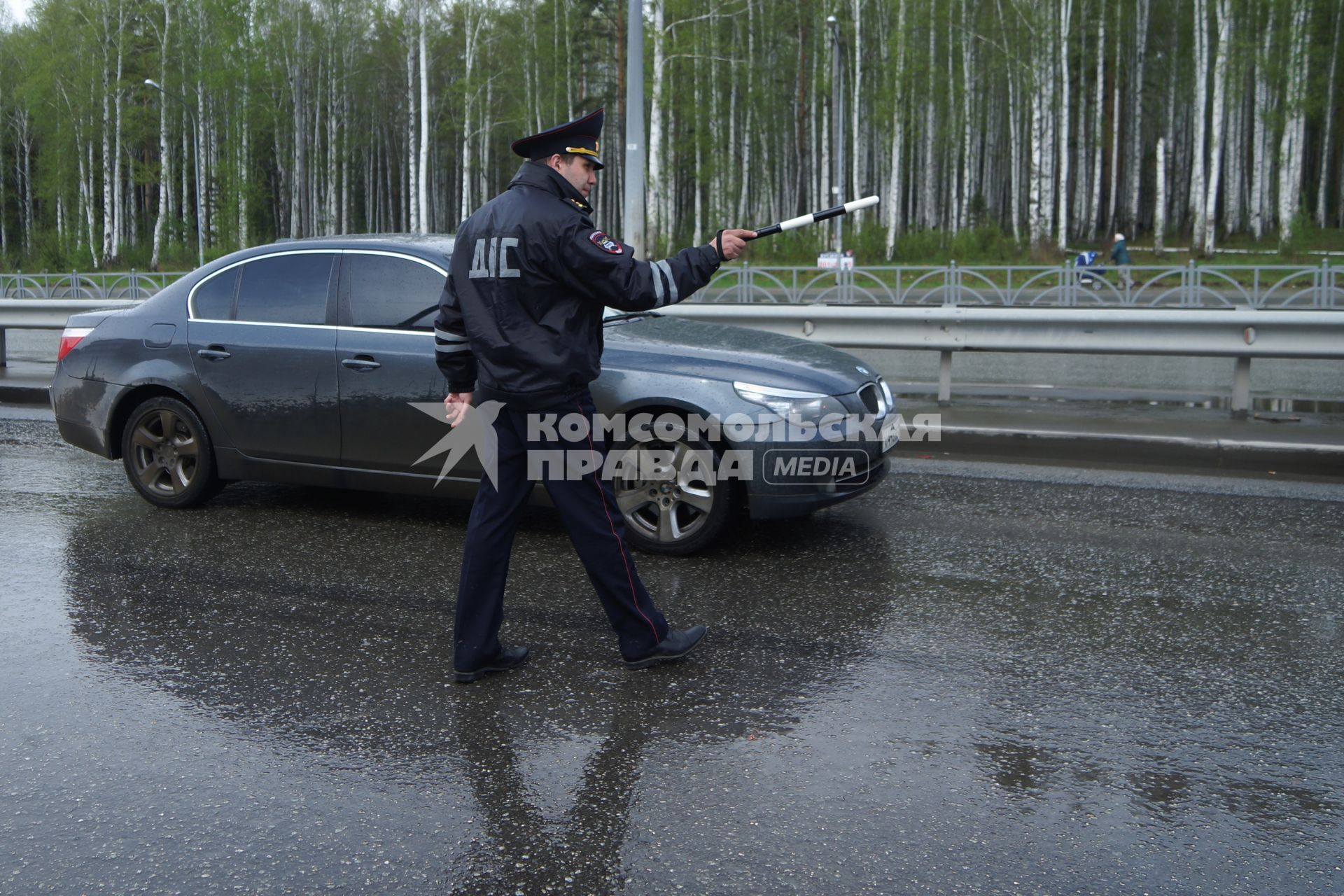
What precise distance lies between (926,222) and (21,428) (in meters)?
40.6

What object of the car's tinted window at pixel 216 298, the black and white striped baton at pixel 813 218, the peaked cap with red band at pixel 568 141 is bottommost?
the car's tinted window at pixel 216 298

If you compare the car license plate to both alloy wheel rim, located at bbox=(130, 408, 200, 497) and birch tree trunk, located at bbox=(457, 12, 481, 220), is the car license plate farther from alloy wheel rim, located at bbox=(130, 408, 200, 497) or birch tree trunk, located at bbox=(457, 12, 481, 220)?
birch tree trunk, located at bbox=(457, 12, 481, 220)

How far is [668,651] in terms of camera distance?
4.41 metres

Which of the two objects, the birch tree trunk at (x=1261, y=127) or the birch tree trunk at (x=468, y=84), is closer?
the birch tree trunk at (x=1261, y=127)

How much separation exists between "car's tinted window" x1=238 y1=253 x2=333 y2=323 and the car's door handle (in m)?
0.34

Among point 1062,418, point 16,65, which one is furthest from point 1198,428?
point 16,65

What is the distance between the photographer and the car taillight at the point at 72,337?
7.31m

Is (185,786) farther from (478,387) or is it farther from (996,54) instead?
(996,54)

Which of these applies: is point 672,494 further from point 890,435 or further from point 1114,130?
point 1114,130

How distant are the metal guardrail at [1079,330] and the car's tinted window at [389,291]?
519 centimetres

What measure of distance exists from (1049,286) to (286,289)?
700 inches

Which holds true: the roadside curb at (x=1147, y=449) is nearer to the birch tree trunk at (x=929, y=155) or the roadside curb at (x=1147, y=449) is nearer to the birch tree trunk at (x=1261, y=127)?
the birch tree trunk at (x=1261, y=127)

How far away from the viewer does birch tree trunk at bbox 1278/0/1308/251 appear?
35.5m

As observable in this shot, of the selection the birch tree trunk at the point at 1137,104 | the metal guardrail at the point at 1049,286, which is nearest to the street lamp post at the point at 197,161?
the metal guardrail at the point at 1049,286
